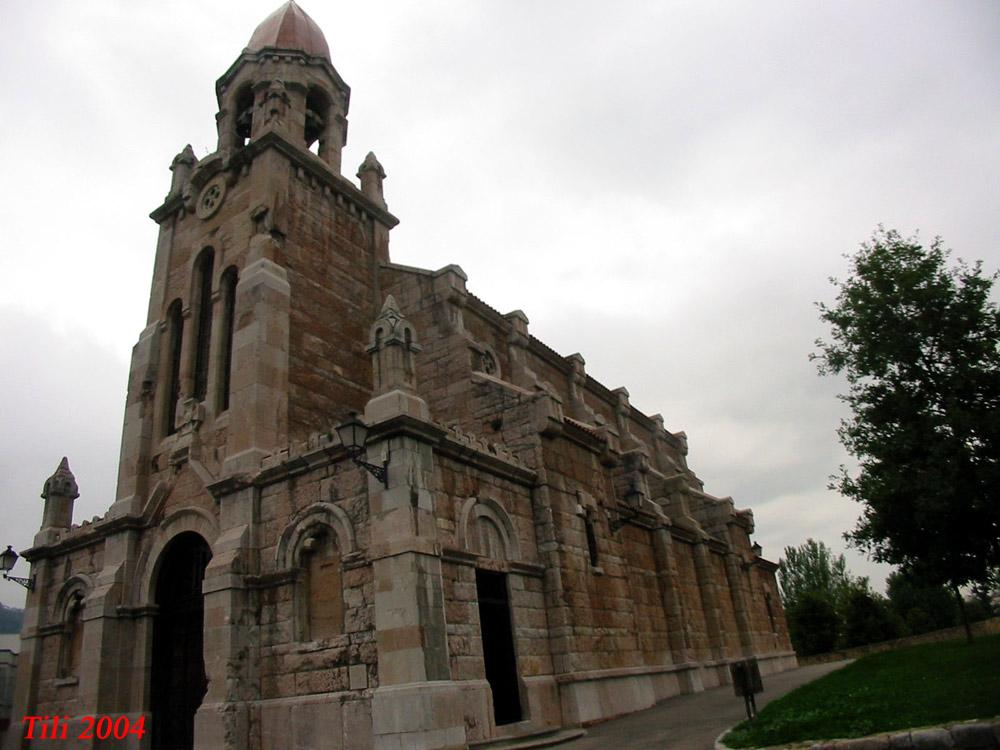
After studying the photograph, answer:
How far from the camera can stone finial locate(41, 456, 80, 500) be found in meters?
19.2

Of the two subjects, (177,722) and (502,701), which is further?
(177,722)

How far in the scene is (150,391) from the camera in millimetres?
18375

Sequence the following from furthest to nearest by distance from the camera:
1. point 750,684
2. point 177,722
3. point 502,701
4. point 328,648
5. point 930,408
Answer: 1. point 930,408
2. point 177,722
3. point 502,701
4. point 328,648
5. point 750,684

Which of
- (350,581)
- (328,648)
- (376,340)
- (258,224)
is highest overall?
(258,224)

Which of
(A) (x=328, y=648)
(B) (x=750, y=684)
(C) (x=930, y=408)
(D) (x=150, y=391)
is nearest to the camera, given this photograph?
(B) (x=750, y=684)

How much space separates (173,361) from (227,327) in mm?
2525

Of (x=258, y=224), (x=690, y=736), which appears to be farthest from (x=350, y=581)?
(x=258, y=224)

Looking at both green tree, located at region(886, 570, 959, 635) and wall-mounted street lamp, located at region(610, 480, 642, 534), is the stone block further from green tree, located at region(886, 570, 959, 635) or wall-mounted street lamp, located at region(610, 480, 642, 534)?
green tree, located at region(886, 570, 959, 635)

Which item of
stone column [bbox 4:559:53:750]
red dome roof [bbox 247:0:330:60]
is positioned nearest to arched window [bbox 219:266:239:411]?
stone column [bbox 4:559:53:750]

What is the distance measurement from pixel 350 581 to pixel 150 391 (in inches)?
395

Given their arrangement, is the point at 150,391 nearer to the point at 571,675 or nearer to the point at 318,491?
the point at 318,491

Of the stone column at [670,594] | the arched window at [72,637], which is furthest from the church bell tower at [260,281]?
the stone column at [670,594]

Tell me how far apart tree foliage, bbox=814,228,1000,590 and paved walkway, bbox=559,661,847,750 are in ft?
18.1

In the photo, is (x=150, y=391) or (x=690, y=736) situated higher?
(x=150, y=391)
